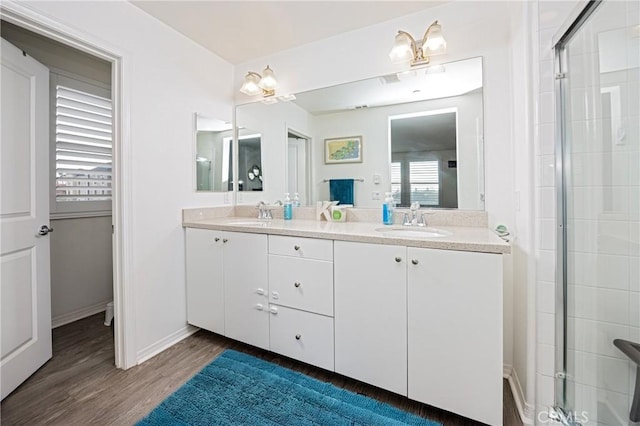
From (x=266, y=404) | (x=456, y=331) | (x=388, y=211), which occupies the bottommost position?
(x=266, y=404)

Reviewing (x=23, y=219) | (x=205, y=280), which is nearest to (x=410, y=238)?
(x=205, y=280)

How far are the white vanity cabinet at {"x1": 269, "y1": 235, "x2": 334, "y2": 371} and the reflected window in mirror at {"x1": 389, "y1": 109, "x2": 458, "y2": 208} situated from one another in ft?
2.54

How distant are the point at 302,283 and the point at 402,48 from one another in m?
1.57

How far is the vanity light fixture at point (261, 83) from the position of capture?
2240 millimetres

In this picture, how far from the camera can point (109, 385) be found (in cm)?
156

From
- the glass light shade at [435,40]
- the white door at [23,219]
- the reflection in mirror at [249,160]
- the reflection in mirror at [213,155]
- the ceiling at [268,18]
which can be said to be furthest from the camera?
the reflection in mirror at [249,160]

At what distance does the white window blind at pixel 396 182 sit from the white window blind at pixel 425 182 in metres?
0.07

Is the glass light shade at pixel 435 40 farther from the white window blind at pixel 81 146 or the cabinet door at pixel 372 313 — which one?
the white window blind at pixel 81 146

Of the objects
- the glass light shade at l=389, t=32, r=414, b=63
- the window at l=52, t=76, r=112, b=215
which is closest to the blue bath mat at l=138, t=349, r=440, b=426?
the window at l=52, t=76, r=112, b=215

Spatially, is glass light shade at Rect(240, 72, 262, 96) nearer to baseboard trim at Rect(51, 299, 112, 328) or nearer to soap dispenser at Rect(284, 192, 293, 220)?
soap dispenser at Rect(284, 192, 293, 220)

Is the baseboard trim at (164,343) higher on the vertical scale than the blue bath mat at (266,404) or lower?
higher

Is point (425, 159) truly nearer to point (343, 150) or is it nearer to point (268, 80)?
point (343, 150)

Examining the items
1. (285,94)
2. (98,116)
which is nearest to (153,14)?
(285,94)

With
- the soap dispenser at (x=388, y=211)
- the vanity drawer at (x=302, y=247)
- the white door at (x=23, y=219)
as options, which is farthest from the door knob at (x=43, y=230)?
the soap dispenser at (x=388, y=211)
